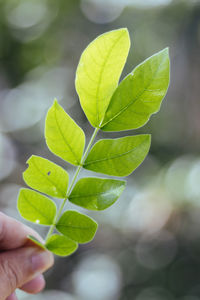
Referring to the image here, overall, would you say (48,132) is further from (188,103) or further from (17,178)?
(188,103)

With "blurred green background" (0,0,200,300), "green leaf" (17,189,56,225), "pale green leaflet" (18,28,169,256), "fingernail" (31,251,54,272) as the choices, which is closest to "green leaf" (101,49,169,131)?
"pale green leaflet" (18,28,169,256)

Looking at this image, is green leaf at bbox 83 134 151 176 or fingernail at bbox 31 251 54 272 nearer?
green leaf at bbox 83 134 151 176

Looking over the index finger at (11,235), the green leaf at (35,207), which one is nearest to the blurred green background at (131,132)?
the index finger at (11,235)

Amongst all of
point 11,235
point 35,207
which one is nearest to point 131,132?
point 11,235

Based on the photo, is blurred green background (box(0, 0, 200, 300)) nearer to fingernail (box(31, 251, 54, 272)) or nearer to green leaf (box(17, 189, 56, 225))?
fingernail (box(31, 251, 54, 272))

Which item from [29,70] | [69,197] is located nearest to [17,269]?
[69,197]

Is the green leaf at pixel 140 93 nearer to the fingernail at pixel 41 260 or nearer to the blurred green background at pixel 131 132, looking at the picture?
the fingernail at pixel 41 260

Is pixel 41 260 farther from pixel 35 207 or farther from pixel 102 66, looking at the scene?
pixel 102 66
